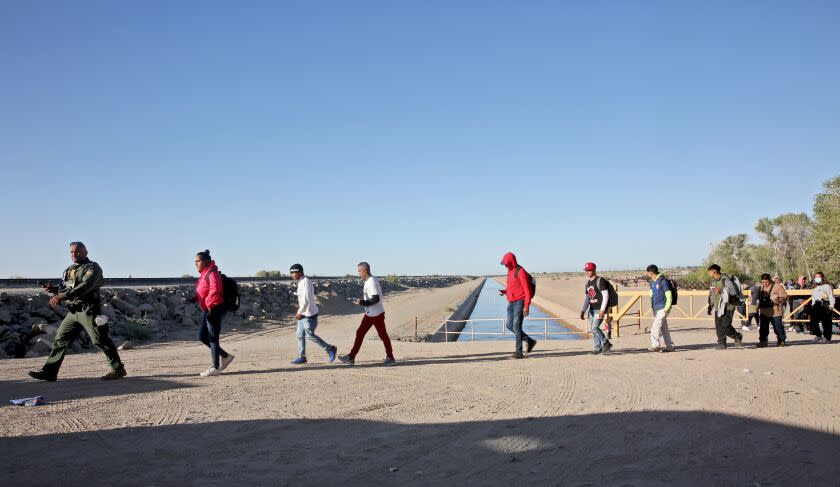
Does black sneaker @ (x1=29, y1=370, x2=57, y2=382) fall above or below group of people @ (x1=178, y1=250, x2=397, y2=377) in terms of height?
below

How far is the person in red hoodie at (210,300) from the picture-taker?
9266 mm

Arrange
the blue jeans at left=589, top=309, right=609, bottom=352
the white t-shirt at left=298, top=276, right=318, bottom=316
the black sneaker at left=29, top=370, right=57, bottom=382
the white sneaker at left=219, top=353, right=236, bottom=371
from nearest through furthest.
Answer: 1. the black sneaker at left=29, top=370, right=57, bottom=382
2. the white sneaker at left=219, top=353, right=236, bottom=371
3. the white t-shirt at left=298, top=276, right=318, bottom=316
4. the blue jeans at left=589, top=309, right=609, bottom=352

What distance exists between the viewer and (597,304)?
11820 millimetres

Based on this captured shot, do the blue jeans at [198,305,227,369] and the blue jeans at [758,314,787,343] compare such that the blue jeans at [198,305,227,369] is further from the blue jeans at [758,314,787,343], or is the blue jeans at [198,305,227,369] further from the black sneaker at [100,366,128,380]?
the blue jeans at [758,314,787,343]

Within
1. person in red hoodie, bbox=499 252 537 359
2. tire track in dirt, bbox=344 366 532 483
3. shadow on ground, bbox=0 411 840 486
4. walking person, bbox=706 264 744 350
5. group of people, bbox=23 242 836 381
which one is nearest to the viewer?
shadow on ground, bbox=0 411 840 486

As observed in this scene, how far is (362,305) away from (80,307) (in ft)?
14.3

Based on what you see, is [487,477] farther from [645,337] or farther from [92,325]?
[645,337]

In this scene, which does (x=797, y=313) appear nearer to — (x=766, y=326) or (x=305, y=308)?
(x=766, y=326)

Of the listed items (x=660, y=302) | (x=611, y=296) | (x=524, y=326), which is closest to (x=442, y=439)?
(x=611, y=296)

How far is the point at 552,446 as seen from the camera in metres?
5.32

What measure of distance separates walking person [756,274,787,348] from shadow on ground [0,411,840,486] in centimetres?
785

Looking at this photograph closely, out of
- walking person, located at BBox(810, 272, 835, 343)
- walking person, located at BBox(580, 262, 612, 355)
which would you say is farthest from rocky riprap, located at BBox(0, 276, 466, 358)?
walking person, located at BBox(810, 272, 835, 343)

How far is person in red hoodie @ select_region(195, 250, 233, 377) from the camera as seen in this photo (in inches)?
365

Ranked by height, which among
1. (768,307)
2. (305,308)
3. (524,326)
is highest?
(305,308)
